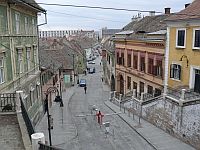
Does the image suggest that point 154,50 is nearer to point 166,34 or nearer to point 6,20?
point 166,34

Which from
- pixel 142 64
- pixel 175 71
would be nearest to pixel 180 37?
pixel 175 71

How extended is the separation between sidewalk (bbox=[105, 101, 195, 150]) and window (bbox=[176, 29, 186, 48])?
7.15m

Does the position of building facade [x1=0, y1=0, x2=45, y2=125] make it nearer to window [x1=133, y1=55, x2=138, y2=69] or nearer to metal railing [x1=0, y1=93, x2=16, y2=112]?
metal railing [x1=0, y1=93, x2=16, y2=112]

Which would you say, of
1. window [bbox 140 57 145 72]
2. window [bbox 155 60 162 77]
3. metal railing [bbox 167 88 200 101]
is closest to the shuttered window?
metal railing [bbox 167 88 200 101]

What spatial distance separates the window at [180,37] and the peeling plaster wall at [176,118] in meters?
5.00

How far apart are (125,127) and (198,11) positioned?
36.0ft

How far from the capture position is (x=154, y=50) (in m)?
27.0

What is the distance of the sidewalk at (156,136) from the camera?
17.9 metres

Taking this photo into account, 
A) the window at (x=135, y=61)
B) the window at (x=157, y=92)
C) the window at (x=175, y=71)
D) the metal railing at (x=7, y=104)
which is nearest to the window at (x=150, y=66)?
the window at (x=157, y=92)

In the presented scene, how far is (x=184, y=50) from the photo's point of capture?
22.2 metres

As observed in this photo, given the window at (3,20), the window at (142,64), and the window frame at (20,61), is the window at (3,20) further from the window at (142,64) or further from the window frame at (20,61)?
the window at (142,64)

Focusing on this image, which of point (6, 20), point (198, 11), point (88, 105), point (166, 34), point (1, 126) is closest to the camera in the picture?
point (1, 126)

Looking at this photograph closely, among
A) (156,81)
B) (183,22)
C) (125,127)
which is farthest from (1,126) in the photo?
(156,81)

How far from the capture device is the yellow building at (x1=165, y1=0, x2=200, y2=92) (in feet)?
67.9
